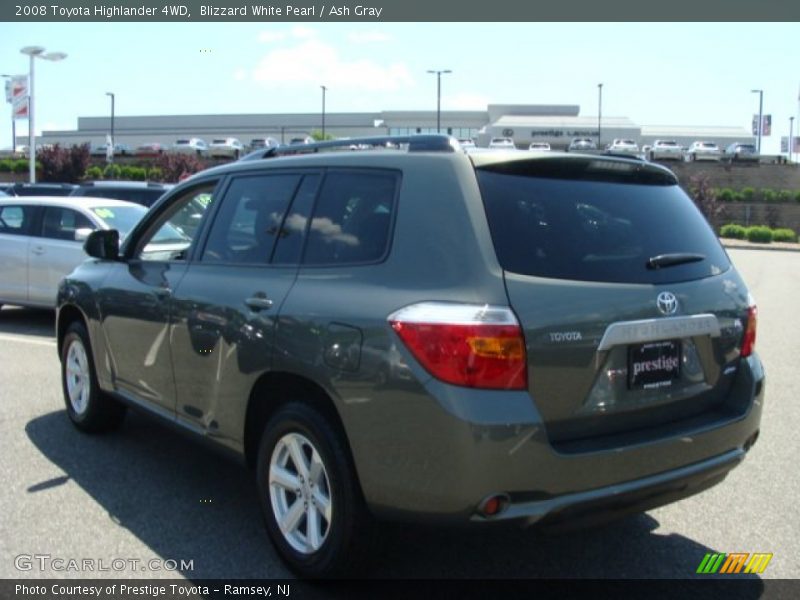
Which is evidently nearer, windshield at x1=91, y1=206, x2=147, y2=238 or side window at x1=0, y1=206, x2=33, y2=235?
windshield at x1=91, y1=206, x2=147, y2=238

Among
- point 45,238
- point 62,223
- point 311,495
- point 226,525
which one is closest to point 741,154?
point 62,223

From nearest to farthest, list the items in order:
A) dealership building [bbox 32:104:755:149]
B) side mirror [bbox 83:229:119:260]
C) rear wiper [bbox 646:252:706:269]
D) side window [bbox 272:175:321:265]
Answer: rear wiper [bbox 646:252:706:269] < side window [bbox 272:175:321:265] < side mirror [bbox 83:229:119:260] < dealership building [bbox 32:104:755:149]

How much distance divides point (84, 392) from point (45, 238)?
584 centimetres

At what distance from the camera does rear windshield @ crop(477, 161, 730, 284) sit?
322 centimetres

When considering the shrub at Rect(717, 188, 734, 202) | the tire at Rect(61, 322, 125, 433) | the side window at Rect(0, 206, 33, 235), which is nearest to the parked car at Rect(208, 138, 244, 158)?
the shrub at Rect(717, 188, 734, 202)

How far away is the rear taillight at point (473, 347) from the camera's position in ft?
9.72

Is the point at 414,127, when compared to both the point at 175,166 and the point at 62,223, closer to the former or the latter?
the point at 175,166

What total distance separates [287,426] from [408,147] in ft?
4.45

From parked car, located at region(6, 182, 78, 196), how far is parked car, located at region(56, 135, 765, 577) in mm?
14137

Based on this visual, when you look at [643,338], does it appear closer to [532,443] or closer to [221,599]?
[532,443]

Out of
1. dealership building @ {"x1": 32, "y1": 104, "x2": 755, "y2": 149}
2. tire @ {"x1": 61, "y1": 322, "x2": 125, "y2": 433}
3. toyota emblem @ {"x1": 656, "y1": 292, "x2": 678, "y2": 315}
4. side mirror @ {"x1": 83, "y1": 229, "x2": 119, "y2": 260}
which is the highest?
dealership building @ {"x1": 32, "y1": 104, "x2": 755, "y2": 149}

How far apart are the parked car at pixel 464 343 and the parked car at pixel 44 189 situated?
1414cm

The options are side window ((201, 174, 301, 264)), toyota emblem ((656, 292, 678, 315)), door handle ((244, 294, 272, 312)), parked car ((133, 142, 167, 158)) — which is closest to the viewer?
toyota emblem ((656, 292, 678, 315))

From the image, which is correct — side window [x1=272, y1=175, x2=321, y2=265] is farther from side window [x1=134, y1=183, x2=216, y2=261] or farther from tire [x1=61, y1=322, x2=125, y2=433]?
tire [x1=61, y1=322, x2=125, y2=433]
